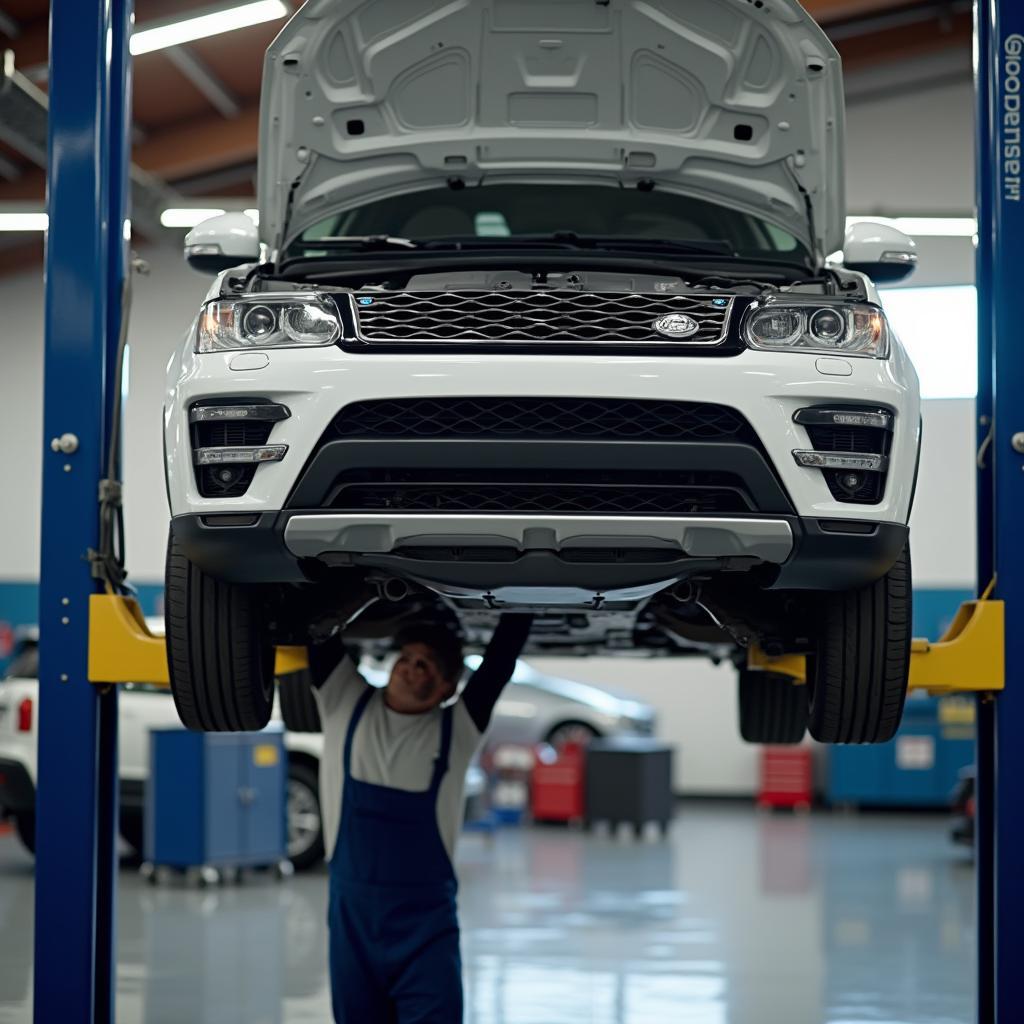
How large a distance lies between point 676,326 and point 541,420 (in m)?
0.34

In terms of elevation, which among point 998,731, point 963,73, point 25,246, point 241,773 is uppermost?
point 963,73

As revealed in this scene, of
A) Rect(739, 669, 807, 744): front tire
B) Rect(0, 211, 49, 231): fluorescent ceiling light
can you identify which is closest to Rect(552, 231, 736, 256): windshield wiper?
Rect(739, 669, 807, 744): front tire

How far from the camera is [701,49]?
11.2ft

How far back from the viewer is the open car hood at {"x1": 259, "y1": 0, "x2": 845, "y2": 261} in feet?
11.2

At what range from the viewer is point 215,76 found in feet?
43.0

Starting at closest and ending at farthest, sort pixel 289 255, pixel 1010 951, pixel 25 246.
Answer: pixel 1010 951, pixel 289 255, pixel 25 246

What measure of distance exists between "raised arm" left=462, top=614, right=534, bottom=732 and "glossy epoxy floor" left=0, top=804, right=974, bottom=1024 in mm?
1966

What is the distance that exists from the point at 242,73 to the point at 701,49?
34.3 ft

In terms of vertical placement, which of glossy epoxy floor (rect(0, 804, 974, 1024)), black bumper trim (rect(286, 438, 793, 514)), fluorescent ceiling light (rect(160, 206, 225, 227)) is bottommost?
glossy epoxy floor (rect(0, 804, 974, 1024))

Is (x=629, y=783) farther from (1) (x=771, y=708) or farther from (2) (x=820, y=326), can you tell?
(2) (x=820, y=326)

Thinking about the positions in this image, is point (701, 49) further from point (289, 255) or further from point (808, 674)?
point (808, 674)

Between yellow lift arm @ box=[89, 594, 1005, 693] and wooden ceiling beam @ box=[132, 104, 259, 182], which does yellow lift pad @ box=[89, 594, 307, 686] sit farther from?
wooden ceiling beam @ box=[132, 104, 259, 182]

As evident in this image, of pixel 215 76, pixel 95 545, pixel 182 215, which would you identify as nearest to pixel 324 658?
pixel 95 545

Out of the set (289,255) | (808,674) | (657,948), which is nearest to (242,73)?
(657,948)
